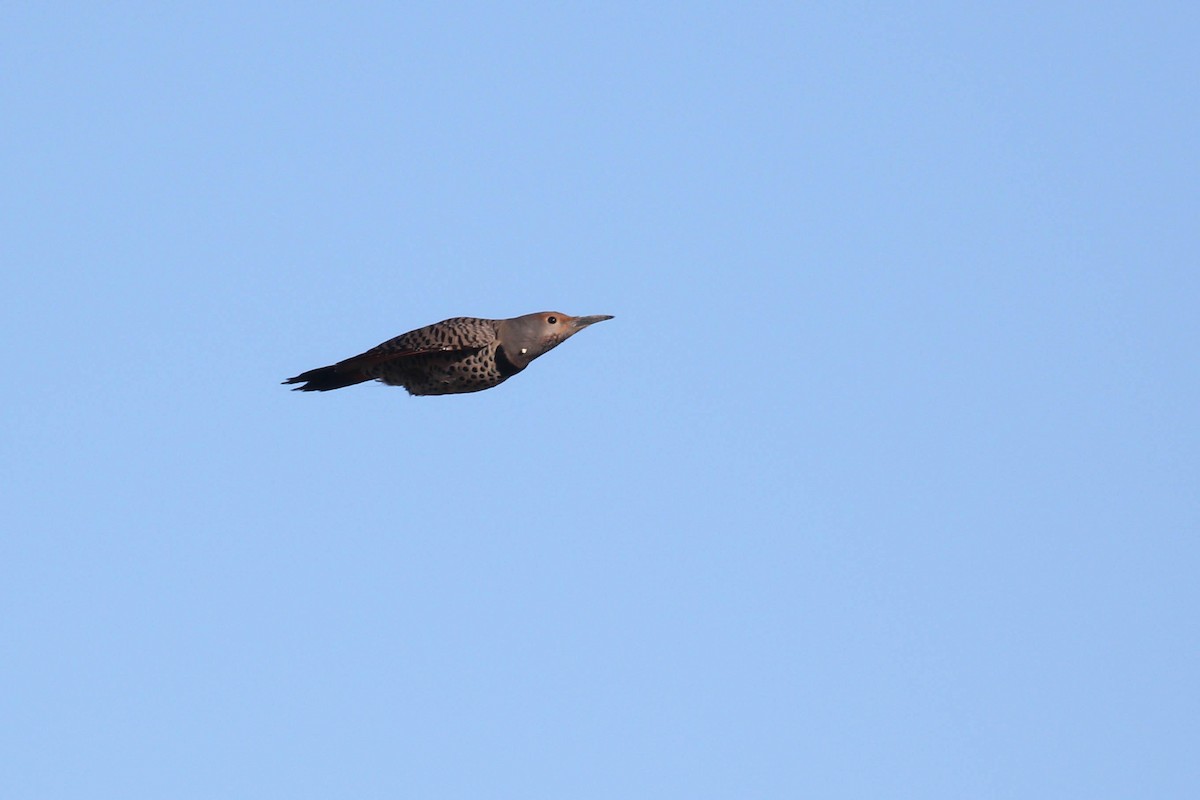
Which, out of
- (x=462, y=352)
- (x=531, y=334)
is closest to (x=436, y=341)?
(x=462, y=352)

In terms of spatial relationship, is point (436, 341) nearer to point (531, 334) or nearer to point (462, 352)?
point (462, 352)

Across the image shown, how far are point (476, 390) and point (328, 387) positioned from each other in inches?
81.0

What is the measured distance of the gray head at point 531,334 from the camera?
5388 centimetres

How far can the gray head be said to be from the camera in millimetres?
53875

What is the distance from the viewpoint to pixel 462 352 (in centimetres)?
5375

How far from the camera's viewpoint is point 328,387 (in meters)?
54.4

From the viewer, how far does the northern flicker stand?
176 feet

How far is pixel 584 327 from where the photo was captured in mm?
54250

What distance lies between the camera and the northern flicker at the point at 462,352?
5375 cm

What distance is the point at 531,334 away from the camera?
53875mm

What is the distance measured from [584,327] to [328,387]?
11.9 ft

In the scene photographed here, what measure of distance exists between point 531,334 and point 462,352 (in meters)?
0.98

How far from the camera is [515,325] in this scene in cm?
5391

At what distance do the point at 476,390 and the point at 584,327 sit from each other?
1.72 m
